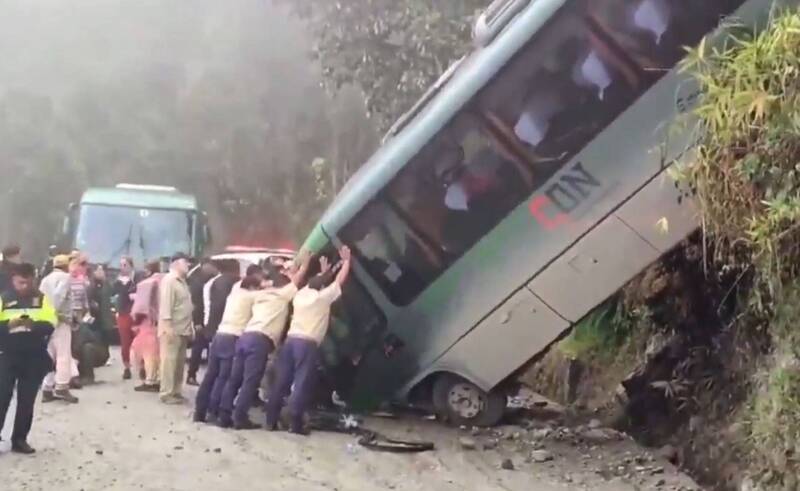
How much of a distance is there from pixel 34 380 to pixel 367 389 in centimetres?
305

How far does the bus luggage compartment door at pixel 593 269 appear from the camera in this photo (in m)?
9.48

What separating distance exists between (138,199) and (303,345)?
967 centimetres

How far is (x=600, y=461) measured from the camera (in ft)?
30.1

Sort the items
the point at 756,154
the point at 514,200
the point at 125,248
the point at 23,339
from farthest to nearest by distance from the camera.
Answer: the point at 125,248 → the point at 514,200 → the point at 23,339 → the point at 756,154

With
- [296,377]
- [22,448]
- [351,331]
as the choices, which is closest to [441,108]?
[351,331]

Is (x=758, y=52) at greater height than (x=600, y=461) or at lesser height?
greater

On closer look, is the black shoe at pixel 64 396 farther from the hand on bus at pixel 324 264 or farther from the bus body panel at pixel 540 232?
the bus body panel at pixel 540 232

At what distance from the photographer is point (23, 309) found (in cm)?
869

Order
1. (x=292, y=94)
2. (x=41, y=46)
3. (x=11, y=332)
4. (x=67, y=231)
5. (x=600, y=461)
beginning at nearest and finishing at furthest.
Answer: (x=11, y=332)
(x=600, y=461)
(x=67, y=231)
(x=292, y=94)
(x=41, y=46)

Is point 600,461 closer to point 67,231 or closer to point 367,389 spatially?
point 367,389

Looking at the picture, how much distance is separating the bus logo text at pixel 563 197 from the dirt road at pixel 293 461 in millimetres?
1903

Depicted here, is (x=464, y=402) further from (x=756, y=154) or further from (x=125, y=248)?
(x=125, y=248)

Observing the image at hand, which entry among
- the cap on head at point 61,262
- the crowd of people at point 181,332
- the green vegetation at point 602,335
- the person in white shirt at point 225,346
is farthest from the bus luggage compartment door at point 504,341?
the cap on head at point 61,262

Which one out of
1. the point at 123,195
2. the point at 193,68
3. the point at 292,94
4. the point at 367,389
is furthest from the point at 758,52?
the point at 193,68
